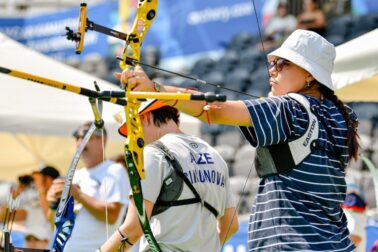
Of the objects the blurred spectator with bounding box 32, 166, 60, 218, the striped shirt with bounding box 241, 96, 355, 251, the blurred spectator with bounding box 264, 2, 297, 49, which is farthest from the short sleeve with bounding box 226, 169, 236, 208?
the blurred spectator with bounding box 264, 2, 297, 49

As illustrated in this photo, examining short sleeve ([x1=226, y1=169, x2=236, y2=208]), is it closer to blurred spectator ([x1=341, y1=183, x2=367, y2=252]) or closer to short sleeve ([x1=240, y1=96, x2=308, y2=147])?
short sleeve ([x1=240, y1=96, x2=308, y2=147])

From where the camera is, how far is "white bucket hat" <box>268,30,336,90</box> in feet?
10.9

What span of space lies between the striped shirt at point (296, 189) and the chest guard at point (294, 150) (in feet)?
0.05

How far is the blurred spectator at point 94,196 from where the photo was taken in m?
4.99

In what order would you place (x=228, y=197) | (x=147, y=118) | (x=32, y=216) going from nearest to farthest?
1. (x=147, y=118)
2. (x=228, y=197)
3. (x=32, y=216)

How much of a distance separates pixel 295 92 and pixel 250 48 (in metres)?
11.7

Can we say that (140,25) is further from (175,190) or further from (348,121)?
(348,121)

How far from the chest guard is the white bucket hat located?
0.14 m

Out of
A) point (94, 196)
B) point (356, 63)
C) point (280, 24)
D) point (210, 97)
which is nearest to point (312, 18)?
point (280, 24)

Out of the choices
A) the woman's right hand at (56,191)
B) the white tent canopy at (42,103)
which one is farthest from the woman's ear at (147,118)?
the white tent canopy at (42,103)

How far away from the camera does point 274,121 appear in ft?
10.2

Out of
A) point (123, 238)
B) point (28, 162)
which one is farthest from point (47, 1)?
point (123, 238)

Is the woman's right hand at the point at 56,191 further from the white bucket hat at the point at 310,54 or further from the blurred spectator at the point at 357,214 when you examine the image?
the white bucket hat at the point at 310,54

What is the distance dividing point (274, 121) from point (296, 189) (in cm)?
25
